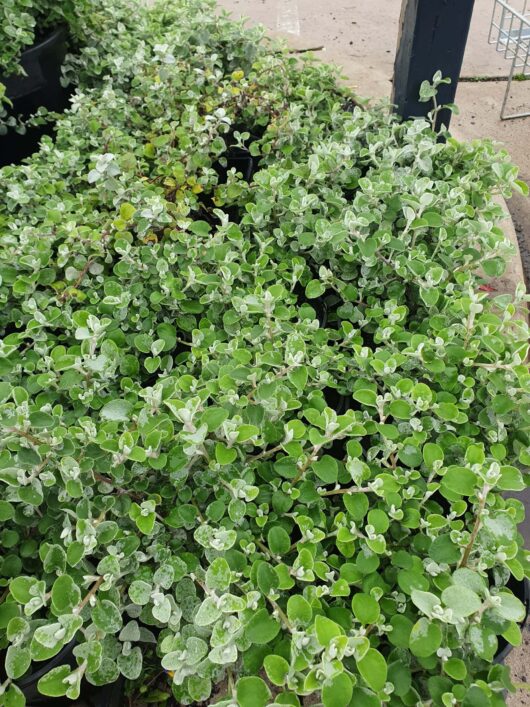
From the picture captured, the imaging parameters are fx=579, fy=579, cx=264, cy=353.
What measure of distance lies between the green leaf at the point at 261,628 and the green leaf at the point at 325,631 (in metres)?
0.09

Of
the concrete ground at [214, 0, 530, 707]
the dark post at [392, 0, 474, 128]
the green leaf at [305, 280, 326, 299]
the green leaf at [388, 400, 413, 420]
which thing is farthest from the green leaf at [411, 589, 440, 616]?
the dark post at [392, 0, 474, 128]

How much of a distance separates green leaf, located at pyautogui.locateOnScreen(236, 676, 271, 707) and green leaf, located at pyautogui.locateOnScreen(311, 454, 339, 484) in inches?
13.1

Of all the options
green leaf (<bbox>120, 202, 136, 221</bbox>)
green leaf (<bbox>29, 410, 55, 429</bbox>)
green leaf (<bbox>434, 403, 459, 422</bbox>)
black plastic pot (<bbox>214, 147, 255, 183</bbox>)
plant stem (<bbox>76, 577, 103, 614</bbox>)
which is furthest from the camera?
black plastic pot (<bbox>214, 147, 255, 183</bbox>)

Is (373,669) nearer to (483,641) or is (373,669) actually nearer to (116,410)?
(483,641)

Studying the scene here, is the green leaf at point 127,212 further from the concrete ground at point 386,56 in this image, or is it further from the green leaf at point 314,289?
the concrete ground at point 386,56

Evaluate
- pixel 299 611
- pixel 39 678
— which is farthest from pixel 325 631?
pixel 39 678

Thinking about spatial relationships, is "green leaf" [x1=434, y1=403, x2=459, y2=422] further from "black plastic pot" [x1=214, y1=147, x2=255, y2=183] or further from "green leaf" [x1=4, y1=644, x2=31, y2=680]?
"black plastic pot" [x1=214, y1=147, x2=255, y2=183]

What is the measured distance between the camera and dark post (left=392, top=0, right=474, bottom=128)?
5.41ft

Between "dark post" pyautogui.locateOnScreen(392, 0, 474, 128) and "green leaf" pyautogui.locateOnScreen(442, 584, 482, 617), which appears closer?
"green leaf" pyautogui.locateOnScreen(442, 584, 482, 617)

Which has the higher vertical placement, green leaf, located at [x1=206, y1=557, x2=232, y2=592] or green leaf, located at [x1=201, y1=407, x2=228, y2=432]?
green leaf, located at [x1=201, y1=407, x2=228, y2=432]

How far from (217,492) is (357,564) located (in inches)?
10.7

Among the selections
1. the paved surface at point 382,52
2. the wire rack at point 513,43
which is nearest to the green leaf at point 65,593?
the paved surface at point 382,52

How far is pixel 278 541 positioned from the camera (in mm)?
976

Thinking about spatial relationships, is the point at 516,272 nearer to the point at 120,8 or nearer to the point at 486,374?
the point at 486,374
